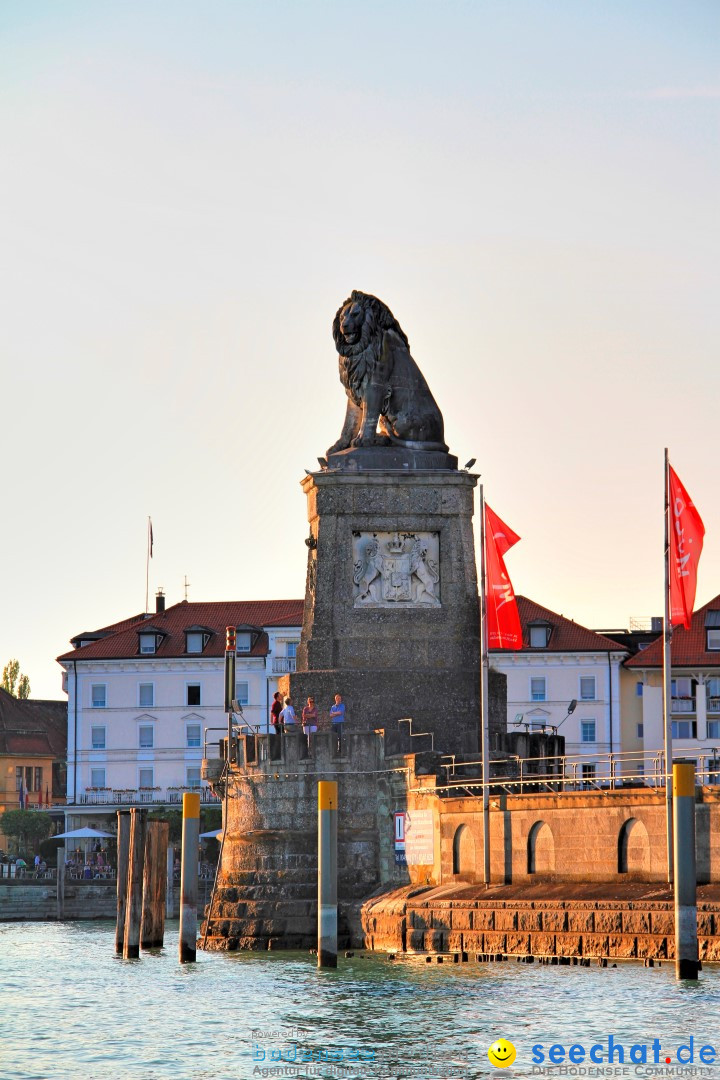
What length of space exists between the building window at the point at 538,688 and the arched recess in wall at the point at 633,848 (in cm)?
6936

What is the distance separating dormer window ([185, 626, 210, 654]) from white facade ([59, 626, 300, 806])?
89 cm

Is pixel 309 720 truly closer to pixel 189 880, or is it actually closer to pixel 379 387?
pixel 189 880

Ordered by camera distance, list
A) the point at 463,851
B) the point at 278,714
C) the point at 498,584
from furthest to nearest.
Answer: the point at 278,714
the point at 498,584
the point at 463,851

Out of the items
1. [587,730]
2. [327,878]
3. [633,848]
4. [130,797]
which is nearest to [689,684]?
[587,730]

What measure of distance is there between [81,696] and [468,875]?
71231mm

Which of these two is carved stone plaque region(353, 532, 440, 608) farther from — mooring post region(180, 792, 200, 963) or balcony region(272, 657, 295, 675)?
balcony region(272, 657, 295, 675)

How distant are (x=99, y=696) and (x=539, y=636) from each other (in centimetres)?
2243

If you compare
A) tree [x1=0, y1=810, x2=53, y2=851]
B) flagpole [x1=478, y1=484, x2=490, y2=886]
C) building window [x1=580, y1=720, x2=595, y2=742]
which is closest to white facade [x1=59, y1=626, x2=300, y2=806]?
tree [x1=0, y1=810, x2=53, y2=851]

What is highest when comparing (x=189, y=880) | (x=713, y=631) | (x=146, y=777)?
(x=713, y=631)

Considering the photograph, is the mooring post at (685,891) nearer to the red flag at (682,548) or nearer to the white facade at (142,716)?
the red flag at (682,548)

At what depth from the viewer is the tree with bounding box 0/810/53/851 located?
119 metres

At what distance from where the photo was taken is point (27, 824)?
11900 centimetres

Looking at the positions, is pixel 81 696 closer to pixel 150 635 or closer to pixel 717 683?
pixel 150 635

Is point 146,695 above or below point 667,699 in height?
above
